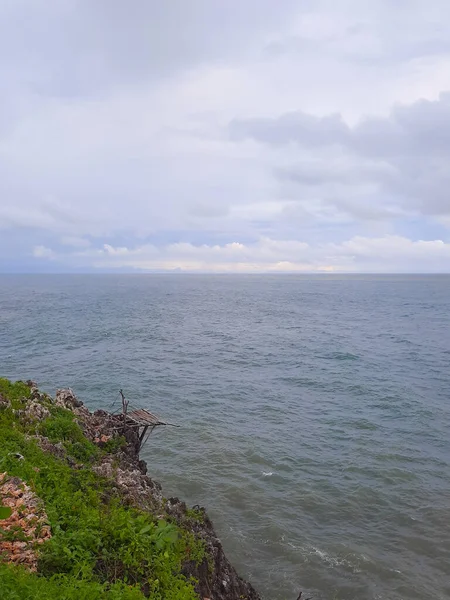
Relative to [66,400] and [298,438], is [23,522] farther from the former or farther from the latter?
[298,438]

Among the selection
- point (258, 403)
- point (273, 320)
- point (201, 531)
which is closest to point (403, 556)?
point (201, 531)

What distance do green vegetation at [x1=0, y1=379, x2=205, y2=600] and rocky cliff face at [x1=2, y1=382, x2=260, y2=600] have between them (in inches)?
17.6

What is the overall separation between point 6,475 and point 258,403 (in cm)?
2816

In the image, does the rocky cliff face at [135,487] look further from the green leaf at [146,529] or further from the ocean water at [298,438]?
the ocean water at [298,438]

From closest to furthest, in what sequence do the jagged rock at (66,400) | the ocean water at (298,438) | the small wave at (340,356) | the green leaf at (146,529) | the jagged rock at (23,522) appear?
the jagged rock at (23,522), the green leaf at (146,529), the ocean water at (298,438), the jagged rock at (66,400), the small wave at (340,356)

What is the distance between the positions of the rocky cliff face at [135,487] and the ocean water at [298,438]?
3.88m

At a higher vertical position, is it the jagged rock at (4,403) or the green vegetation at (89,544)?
the jagged rock at (4,403)

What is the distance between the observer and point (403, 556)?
19047 millimetres

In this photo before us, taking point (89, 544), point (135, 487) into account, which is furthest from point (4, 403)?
point (89, 544)

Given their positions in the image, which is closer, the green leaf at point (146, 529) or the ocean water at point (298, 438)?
the green leaf at point (146, 529)

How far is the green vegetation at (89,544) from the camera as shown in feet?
29.5

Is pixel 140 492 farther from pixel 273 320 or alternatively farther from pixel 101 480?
pixel 273 320

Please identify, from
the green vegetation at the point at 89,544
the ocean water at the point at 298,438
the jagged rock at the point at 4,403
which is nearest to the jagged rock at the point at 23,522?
the green vegetation at the point at 89,544

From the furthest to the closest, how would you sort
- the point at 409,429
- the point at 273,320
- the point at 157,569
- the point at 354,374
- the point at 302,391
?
the point at 273,320 → the point at 354,374 → the point at 302,391 → the point at 409,429 → the point at 157,569
